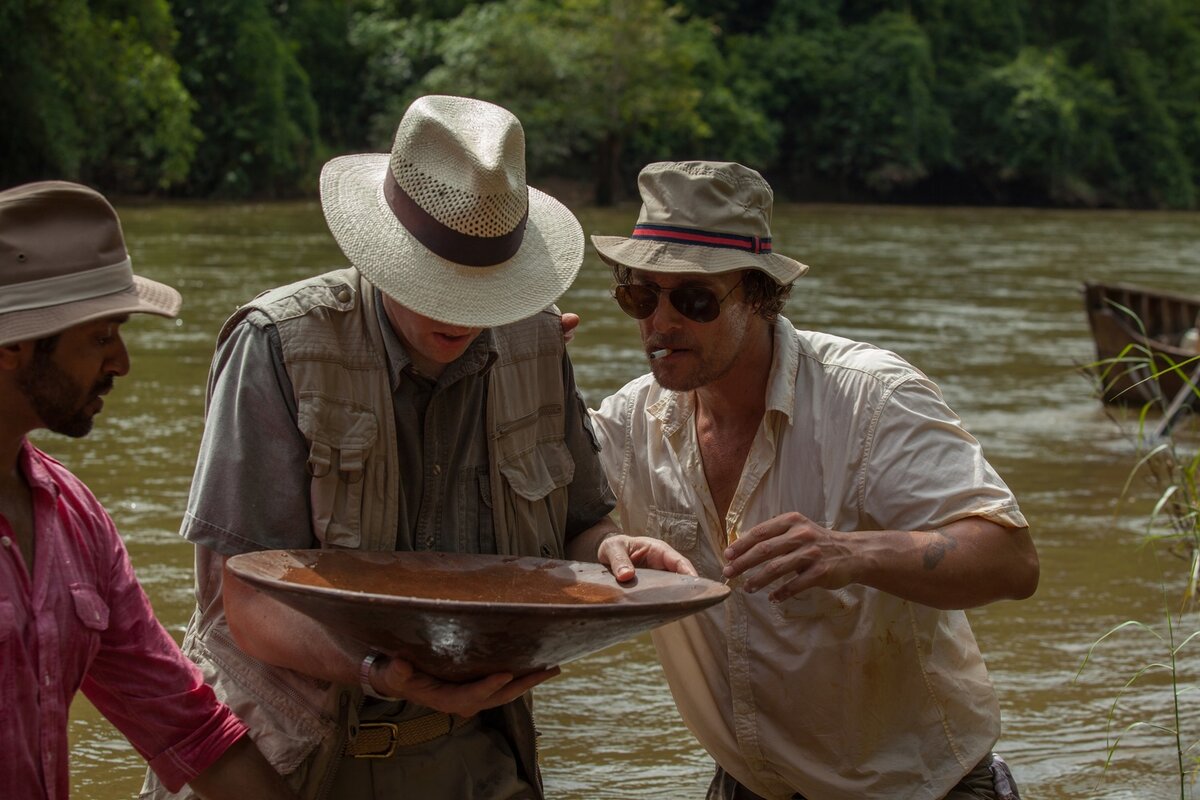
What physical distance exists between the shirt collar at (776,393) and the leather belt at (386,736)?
970 mm

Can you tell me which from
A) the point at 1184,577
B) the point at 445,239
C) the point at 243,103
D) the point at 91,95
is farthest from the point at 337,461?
the point at 243,103

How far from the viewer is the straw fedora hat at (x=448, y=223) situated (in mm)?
2664

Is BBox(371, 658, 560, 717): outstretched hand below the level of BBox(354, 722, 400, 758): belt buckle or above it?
above

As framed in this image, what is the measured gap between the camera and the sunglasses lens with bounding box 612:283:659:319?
346cm

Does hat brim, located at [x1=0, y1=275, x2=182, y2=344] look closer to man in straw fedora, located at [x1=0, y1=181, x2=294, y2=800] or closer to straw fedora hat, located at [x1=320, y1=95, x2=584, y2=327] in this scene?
man in straw fedora, located at [x1=0, y1=181, x2=294, y2=800]

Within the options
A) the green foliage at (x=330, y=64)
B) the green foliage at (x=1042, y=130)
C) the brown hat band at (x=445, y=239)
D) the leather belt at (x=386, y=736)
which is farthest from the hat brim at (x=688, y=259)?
the green foliage at (x=1042, y=130)

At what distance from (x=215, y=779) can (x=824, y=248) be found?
26.2 m

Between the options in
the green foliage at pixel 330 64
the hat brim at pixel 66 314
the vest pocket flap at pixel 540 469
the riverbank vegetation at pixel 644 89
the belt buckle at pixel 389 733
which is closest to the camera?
the hat brim at pixel 66 314

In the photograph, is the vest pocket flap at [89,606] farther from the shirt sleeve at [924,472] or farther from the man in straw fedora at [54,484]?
the shirt sleeve at [924,472]

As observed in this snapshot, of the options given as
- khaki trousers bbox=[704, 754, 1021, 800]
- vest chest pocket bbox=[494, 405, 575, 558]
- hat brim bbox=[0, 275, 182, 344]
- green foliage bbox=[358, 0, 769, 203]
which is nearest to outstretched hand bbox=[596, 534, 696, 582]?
vest chest pocket bbox=[494, 405, 575, 558]

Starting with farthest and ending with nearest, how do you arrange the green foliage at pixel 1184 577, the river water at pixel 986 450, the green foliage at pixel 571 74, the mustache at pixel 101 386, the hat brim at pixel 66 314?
the green foliage at pixel 571 74 → the river water at pixel 986 450 → the green foliage at pixel 1184 577 → the mustache at pixel 101 386 → the hat brim at pixel 66 314

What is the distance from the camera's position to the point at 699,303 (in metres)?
3.42

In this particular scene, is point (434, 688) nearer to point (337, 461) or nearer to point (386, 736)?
point (386, 736)

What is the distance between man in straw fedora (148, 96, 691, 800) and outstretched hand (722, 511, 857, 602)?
13 cm
